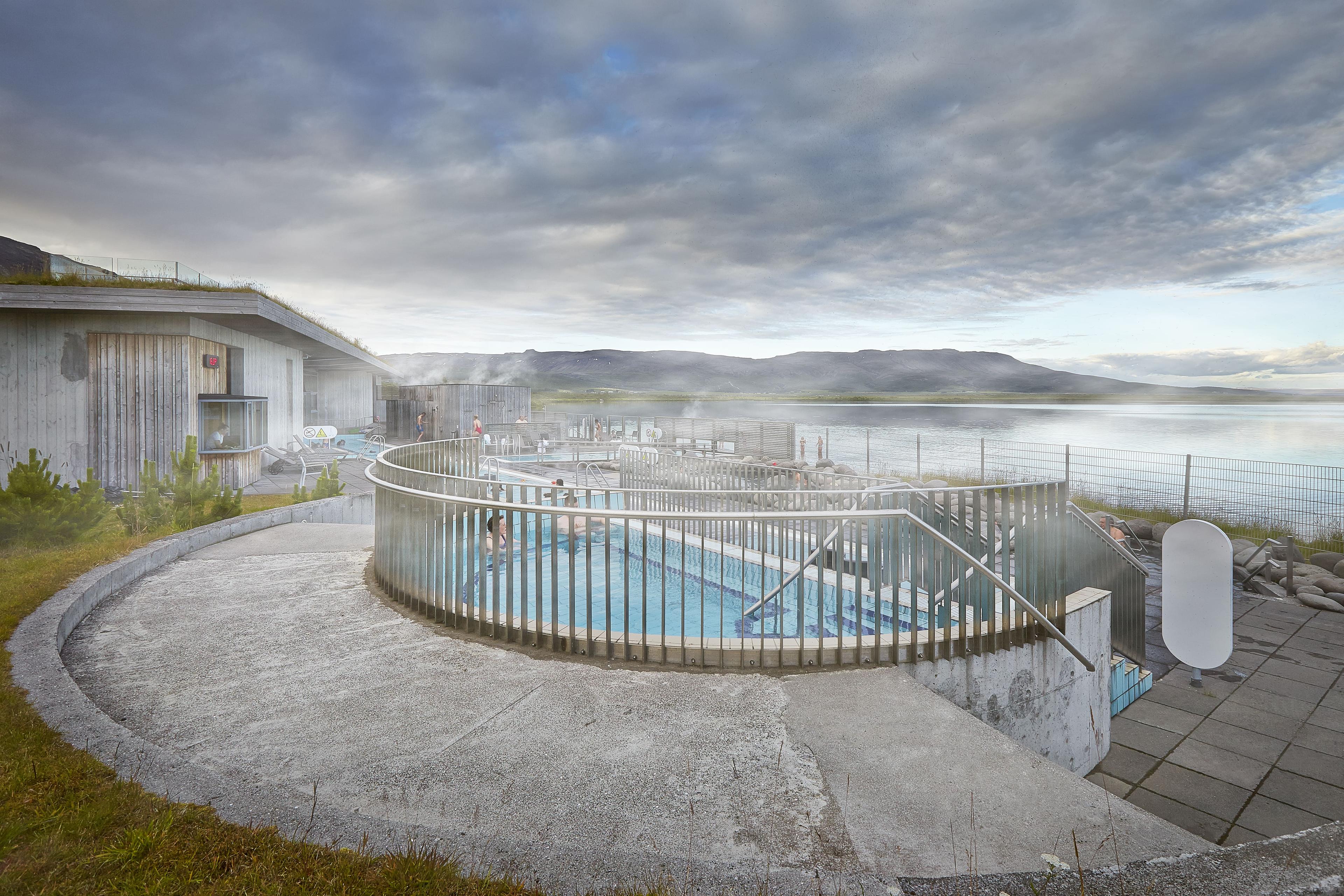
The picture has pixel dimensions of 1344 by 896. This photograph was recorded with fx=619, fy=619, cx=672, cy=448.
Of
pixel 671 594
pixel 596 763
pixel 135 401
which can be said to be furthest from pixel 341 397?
pixel 596 763

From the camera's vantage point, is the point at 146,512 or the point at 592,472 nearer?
the point at 146,512

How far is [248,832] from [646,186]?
35.0m

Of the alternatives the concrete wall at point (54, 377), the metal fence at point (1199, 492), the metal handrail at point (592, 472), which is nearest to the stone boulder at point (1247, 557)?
the metal fence at point (1199, 492)

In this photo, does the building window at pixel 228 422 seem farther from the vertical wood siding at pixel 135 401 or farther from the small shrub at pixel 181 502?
the small shrub at pixel 181 502

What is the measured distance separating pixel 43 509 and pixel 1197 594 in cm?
1316

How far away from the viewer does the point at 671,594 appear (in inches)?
366

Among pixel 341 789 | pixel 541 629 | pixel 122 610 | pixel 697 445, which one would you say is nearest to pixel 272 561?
pixel 122 610

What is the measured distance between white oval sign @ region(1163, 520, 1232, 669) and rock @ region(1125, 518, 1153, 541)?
827 cm

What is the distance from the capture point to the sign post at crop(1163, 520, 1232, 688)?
5.81 m

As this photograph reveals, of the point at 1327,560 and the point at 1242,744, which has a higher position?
the point at 1327,560

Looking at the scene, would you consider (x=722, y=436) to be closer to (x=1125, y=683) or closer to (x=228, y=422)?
(x=228, y=422)

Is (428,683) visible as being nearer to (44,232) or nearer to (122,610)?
(122,610)

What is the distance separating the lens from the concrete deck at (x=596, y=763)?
7.30ft

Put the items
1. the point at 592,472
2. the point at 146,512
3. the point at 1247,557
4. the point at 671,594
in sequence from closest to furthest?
the point at 146,512 → the point at 671,594 → the point at 1247,557 → the point at 592,472
